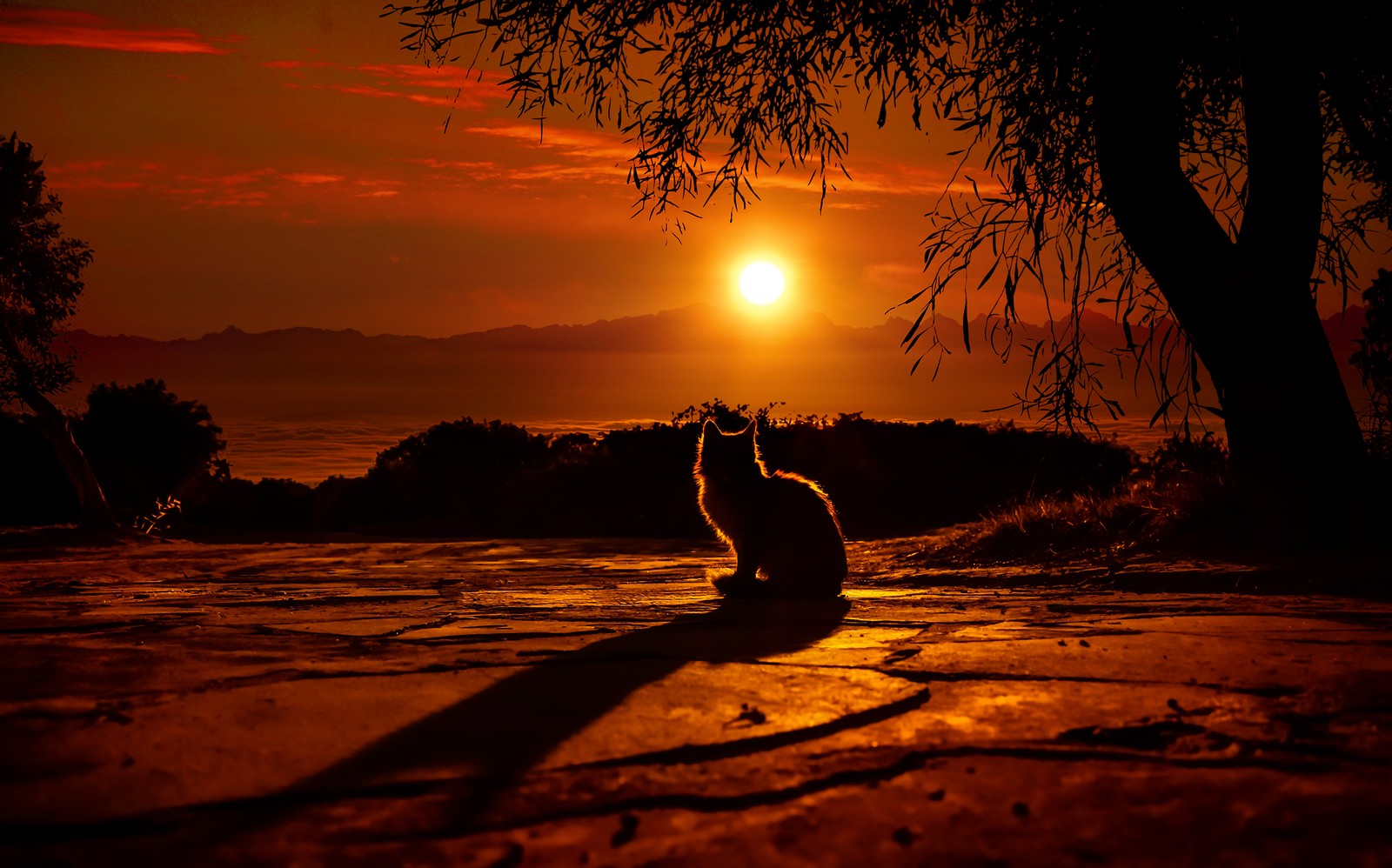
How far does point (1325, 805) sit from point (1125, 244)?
6825 millimetres

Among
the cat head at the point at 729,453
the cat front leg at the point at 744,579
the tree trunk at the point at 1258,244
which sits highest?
the tree trunk at the point at 1258,244

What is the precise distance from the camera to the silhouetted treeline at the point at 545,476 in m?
18.6

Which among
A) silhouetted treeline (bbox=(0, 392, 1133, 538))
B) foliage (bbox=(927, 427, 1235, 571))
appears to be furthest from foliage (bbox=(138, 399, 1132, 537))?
foliage (bbox=(927, 427, 1235, 571))

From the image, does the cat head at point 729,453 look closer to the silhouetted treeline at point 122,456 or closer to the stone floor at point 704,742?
the stone floor at point 704,742

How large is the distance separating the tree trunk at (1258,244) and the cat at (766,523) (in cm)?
306

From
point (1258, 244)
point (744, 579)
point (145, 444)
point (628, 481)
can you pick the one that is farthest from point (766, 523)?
point (145, 444)

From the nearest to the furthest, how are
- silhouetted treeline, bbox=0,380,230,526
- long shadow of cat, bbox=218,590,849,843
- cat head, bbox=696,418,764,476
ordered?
long shadow of cat, bbox=218,590,849,843
cat head, bbox=696,418,764,476
silhouetted treeline, bbox=0,380,230,526

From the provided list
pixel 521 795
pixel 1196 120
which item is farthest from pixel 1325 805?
pixel 1196 120

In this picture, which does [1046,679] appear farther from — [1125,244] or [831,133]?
[831,133]

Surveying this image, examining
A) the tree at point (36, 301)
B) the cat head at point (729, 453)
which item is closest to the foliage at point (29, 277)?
the tree at point (36, 301)

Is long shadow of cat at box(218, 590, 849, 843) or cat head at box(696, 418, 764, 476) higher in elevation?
cat head at box(696, 418, 764, 476)

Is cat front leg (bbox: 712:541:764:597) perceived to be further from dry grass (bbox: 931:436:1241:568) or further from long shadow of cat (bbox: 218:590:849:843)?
dry grass (bbox: 931:436:1241:568)

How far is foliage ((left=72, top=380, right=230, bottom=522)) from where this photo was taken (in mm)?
25078

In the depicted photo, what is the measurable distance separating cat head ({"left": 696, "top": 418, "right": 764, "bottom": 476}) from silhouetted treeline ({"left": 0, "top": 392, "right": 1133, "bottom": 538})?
8684mm
